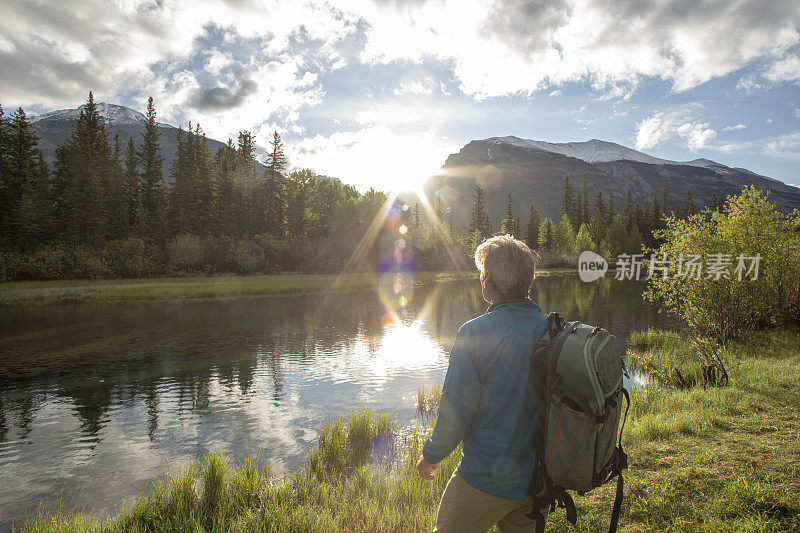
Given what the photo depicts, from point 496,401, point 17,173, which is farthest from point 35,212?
point 496,401

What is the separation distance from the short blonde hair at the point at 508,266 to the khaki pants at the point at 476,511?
132cm

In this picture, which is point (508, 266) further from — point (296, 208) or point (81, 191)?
point (296, 208)

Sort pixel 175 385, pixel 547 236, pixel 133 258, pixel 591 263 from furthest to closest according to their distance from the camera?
pixel 547 236 → pixel 591 263 → pixel 133 258 → pixel 175 385

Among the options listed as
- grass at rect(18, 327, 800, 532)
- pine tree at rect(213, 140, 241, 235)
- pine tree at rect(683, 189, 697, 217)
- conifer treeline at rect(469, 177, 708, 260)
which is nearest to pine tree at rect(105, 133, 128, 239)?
pine tree at rect(213, 140, 241, 235)

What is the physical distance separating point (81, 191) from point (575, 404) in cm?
7564

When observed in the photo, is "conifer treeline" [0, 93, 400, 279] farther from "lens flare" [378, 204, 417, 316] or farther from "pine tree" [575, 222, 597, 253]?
"pine tree" [575, 222, 597, 253]

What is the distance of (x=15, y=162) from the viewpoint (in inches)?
2276

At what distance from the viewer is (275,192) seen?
85.2 m

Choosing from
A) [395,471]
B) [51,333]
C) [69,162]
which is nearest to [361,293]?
[51,333]

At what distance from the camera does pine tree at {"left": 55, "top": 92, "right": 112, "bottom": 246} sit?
195 ft

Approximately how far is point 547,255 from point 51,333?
9941 centimetres

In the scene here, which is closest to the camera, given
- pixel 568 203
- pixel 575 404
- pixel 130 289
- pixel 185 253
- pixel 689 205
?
pixel 575 404

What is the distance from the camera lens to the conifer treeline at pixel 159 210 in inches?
2170

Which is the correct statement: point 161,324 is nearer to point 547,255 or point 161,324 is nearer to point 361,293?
point 361,293
